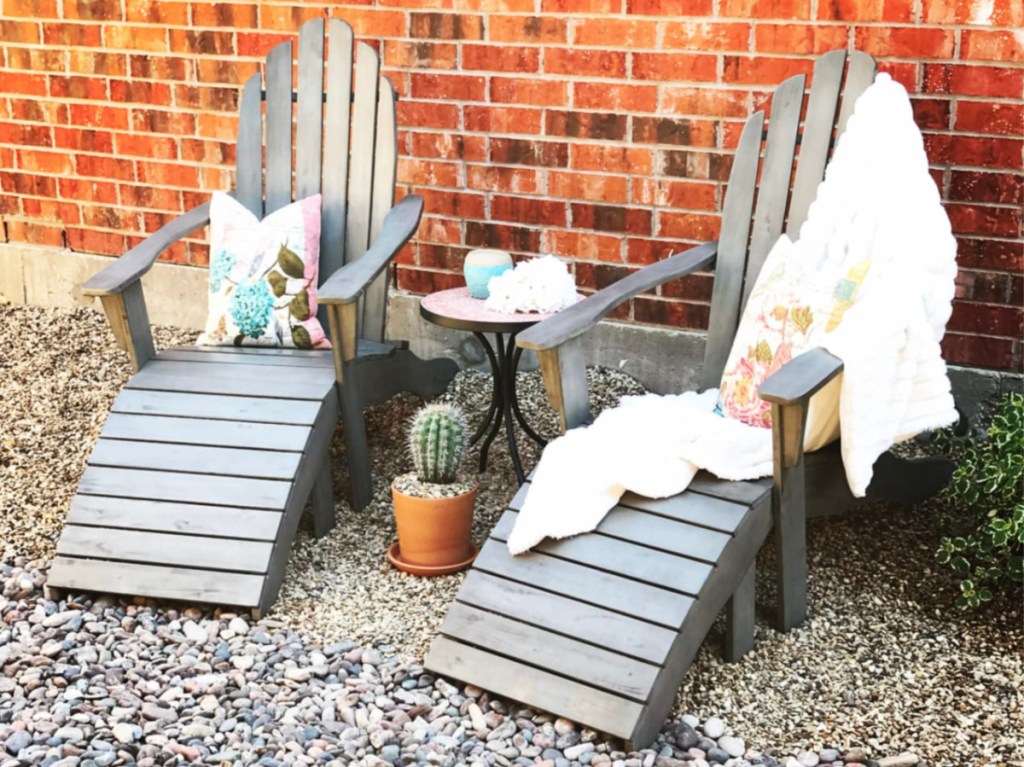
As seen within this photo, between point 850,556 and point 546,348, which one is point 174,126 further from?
point 850,556

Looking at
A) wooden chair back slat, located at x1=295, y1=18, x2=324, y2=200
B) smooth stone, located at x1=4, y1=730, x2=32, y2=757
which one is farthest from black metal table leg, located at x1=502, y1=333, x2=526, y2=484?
smooth stone, located at x1=4, y1=730, x2=32, y2=757

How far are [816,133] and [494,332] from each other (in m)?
0.94

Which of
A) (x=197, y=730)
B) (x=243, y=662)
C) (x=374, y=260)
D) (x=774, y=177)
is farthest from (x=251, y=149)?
(x=197, y=730)

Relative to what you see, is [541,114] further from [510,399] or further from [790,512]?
[790,512]

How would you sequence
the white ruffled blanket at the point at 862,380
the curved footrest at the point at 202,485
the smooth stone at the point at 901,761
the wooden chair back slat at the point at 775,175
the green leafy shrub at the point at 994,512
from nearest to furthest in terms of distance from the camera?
the smooth stone at the point at 901,761
the white ruffled blanket at the point at 862,380
the green leafy shrub at the point at 994,512
the curved footrest at the point at 202,485
the wooden chair back slat at the point at 775,175

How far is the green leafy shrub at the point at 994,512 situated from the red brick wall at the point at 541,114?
0.57 meters

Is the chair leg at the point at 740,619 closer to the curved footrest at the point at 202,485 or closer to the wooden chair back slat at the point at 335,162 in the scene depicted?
the curved footrest at the point at 202,485

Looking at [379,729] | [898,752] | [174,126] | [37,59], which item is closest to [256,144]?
[174,126]

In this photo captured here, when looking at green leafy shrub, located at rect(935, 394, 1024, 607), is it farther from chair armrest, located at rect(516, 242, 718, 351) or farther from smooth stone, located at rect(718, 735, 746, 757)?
chair armrest, located at rect(516, 242, 718, 351)

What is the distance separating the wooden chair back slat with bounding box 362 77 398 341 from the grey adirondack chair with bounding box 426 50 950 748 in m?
0.78

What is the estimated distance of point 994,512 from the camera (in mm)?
2719

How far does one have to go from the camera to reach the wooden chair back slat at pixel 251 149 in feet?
11.8

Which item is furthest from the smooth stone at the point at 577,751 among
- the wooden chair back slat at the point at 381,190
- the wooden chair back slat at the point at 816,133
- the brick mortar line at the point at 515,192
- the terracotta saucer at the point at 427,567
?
the brick mortar line at the point at 515,192

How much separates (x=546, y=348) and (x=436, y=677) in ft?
2.39
